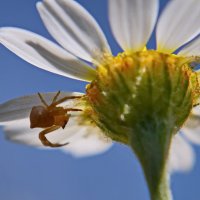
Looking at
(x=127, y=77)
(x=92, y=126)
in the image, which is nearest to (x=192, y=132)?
(x=92, y=126)

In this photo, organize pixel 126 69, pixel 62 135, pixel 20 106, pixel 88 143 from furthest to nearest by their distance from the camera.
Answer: pixel 88 143, pixel 62 135, pixel 20 106, pixel 126 69

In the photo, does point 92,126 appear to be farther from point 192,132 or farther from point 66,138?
Result: point 192,132

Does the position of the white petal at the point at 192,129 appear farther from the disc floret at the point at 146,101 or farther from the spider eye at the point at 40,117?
the spider eye at the point at 40,117

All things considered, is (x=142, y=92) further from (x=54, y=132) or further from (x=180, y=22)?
(x=54, y=132)

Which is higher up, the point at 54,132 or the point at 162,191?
the point at 54,132

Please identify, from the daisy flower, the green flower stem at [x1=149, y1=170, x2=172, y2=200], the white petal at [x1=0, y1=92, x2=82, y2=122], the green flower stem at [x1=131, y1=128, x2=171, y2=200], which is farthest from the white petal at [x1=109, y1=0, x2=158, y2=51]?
the green flower stem at [x1=149, y1=170, x2=172, y2=200]

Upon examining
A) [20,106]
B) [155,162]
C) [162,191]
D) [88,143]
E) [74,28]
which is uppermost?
[74,28]

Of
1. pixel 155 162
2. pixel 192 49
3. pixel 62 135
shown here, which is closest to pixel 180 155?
pixel 62 135
